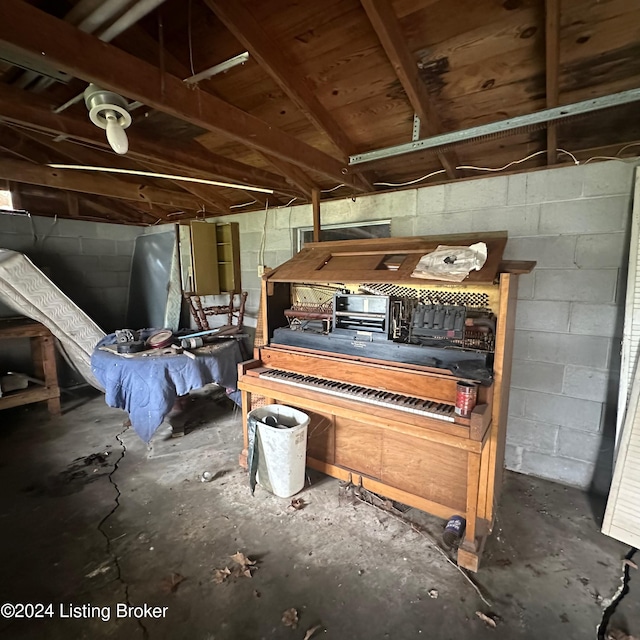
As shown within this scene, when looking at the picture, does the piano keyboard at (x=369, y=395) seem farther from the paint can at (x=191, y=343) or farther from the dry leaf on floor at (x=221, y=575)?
the dry leaf on floor at (x=221, y=575)

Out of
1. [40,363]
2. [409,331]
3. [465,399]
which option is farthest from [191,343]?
[465,399]

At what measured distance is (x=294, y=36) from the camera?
4.92ft

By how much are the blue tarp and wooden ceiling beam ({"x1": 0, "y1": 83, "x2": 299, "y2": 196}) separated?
1306 millimetres

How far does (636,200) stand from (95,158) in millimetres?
3552

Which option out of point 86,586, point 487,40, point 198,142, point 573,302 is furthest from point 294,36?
point 86,586

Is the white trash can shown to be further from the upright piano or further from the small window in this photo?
the small window

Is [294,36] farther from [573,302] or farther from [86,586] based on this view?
[86,586]

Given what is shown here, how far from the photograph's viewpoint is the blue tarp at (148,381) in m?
2.36

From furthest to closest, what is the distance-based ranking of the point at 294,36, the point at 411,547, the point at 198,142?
the point at 198,142 < the point at 411,547 < the point at 294,36

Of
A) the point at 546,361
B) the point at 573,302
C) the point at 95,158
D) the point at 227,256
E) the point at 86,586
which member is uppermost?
the point at 95,158

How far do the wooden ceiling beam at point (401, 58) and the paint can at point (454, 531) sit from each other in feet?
6.84

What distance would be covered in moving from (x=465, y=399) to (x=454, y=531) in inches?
29.3

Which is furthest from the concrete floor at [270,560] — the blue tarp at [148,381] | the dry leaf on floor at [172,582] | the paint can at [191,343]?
the paint can at [191,343]

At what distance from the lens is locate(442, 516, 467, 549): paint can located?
5.78 feet
